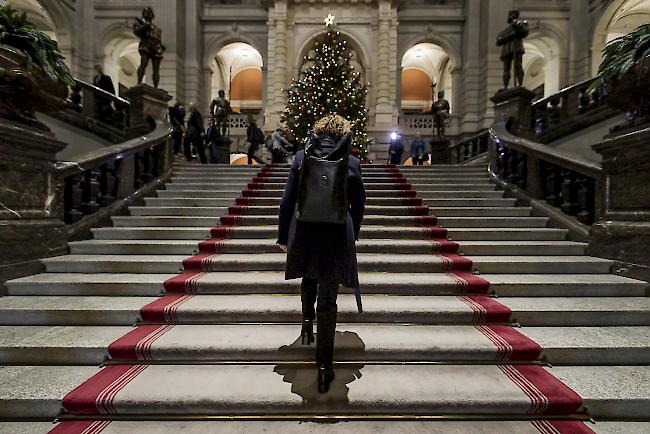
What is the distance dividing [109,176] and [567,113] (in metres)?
9.13

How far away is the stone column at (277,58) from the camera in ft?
51.9

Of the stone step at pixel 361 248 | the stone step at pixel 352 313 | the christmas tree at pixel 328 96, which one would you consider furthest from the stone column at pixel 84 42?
the stone step at pixel 352 313

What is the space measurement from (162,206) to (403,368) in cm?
456

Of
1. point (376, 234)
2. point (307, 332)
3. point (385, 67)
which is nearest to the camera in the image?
point (307, 332)

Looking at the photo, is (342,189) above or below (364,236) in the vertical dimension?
above

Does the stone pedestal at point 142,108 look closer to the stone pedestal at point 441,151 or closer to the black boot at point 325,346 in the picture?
the black boot at point 325,346

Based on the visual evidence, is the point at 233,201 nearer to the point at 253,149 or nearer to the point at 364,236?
the point at 364,236

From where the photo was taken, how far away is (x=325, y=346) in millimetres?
2096

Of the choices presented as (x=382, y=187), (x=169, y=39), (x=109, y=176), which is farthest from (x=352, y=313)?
(x=169, y=39)

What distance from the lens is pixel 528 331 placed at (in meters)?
2.80

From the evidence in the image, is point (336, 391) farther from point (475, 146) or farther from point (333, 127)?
point (475, 146)

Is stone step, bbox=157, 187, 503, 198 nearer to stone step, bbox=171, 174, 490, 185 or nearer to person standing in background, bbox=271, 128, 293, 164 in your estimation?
stone step, bbox=171, 174, 490, 185

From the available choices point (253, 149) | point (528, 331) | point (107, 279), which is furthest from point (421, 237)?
point (253, 149)

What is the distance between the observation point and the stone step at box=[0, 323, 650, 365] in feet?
8.18
